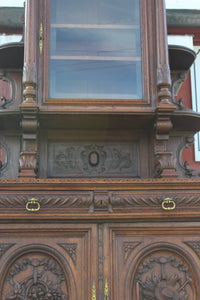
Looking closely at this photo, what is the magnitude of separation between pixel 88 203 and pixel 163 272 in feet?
1.21

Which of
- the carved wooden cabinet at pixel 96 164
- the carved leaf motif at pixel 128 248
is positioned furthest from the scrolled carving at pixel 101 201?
the carved leaf motif at pixel 128 248

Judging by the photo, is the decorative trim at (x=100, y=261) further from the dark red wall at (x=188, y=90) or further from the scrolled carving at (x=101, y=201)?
the dark red wall at (x=188, y=90)

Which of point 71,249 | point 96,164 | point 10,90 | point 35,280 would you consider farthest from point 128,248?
point 10,90

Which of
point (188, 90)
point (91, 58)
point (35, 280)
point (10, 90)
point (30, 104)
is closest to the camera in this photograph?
point (35, 280)

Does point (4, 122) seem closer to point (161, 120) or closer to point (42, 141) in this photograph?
point (42, 141)

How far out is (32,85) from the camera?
1.64 m

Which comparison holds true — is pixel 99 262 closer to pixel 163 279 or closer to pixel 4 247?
pixel 163 279

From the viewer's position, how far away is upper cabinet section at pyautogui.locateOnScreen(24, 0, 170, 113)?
5.51 ft

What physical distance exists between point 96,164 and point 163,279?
59 cm

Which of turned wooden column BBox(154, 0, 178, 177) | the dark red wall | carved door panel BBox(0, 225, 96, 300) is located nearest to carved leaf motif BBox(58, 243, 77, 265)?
carved door panel BBox(0, 225, 96, 300)

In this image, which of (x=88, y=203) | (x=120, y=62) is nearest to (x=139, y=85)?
(x=120, y=62)

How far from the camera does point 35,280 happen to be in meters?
1.44

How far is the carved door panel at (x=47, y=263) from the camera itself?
143 centimetres

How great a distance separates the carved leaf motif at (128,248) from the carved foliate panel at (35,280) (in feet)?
0.78
